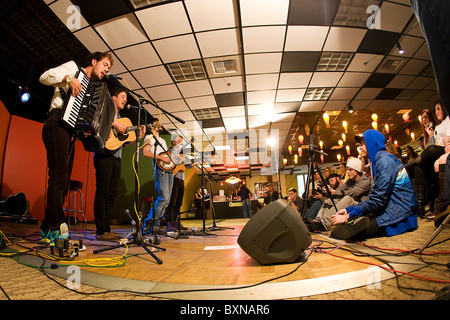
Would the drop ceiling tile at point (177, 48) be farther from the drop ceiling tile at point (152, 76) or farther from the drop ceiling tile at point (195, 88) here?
the drop ceiling tile at point (195, 88)

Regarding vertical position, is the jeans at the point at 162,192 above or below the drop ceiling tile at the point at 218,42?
below

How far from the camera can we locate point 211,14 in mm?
3199

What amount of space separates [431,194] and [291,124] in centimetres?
483

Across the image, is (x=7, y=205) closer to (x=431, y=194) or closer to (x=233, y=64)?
(x=233, y=64)

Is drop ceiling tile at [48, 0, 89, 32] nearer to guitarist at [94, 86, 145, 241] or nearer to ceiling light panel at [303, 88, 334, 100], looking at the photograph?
guitarist at [94, 86, 145, 241]

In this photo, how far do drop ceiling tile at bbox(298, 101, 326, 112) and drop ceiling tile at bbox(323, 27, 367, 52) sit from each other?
196 cm

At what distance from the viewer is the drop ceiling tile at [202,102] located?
18.2 ft

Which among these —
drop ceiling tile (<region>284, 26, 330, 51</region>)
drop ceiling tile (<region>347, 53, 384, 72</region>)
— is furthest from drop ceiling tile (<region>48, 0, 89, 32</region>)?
drop ceiling tile (<region>347, 53, 384, 72</region>)

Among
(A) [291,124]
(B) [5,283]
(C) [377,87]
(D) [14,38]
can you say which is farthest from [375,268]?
(A) [291,124]

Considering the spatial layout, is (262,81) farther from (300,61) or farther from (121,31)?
(121,31)

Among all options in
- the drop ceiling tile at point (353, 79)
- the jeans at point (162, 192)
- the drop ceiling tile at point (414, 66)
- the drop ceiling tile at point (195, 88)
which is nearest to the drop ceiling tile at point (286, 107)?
the drop ceiling tile at point (353, 79)

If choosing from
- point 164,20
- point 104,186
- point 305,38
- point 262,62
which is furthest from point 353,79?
point 104,186

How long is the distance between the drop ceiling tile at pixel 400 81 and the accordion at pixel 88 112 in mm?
6519

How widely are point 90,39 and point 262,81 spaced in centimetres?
360
